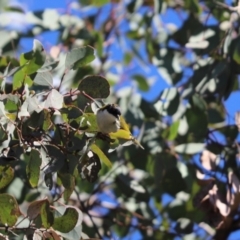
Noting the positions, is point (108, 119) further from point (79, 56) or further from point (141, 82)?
point (141, 82)

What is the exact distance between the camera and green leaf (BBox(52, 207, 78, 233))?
120cm

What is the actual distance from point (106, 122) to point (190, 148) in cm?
64

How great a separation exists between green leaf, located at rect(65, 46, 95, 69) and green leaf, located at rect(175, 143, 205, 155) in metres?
0.51

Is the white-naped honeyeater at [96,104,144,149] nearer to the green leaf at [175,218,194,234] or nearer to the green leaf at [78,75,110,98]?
the green leaf at [78,75,110,98]

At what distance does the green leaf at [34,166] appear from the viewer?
46.8 inches

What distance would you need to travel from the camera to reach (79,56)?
1.30 metres

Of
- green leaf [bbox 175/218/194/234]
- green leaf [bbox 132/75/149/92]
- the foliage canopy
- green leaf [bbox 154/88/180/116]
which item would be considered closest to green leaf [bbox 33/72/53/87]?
the foliage canopy

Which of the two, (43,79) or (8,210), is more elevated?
(43,79)

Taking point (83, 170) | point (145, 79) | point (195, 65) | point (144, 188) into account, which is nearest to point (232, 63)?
point (195, 65)

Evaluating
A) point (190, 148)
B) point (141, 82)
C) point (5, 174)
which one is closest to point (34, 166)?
point (5, 174)

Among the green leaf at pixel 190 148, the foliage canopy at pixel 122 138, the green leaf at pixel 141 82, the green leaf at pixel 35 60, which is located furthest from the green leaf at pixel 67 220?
the green leaf at pixel 141 82

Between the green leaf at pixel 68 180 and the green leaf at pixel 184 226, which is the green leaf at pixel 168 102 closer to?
the green leaf at pixel 184 226

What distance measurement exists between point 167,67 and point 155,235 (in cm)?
42

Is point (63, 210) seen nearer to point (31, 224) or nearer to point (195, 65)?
point (31, 224)
